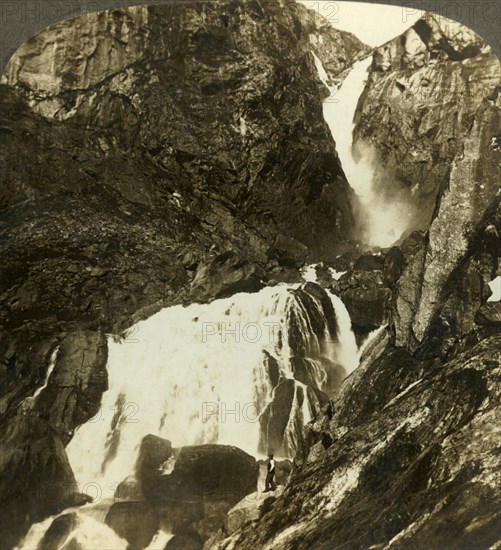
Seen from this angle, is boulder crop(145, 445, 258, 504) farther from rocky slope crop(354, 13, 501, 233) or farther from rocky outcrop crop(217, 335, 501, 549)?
rocky slope crop(354, 13, 501, 233)

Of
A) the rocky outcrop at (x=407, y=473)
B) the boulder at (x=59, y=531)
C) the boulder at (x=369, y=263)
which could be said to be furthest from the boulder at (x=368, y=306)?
the boulder at (x=59, y=531)

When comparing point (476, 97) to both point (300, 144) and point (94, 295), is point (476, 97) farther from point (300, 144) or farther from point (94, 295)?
point (94, 295)

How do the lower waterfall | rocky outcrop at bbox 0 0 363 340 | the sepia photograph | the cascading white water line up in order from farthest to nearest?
the cascading white water, rocky outcrop at bbox 0 0 363 340, the lower waterfall, the sepia photograph

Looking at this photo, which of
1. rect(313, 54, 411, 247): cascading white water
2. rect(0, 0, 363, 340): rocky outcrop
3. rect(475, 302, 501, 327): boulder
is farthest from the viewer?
rect(313, 54, 411, 247): cascading white water

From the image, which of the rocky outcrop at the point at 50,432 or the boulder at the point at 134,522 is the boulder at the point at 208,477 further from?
the rocky outcrop at the point at 50,432

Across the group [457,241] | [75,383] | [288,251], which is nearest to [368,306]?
[288,251]

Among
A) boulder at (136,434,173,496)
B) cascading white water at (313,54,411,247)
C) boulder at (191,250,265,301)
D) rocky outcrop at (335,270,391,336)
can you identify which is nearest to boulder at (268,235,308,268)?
boulder at (191,250,265,301)
